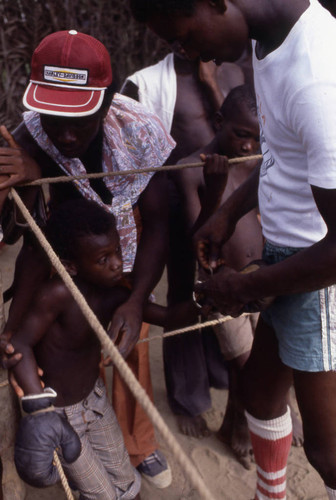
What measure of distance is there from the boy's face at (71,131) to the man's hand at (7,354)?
0.60 m

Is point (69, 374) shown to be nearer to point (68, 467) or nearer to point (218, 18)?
point (68, 467)

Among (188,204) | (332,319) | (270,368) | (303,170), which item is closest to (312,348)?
(332,319)

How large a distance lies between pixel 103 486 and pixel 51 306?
625 mm

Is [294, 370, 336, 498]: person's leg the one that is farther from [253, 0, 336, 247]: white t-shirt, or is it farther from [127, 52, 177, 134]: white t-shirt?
[127, 52, 177, 134]: white t-shirt

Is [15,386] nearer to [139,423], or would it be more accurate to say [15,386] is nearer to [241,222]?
[139,423]

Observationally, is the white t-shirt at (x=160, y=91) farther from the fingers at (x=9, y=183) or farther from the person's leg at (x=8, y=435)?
the person's leg at (x=8, y=435)

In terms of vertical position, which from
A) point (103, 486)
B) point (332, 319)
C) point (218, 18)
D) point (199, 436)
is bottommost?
point (199, 436)

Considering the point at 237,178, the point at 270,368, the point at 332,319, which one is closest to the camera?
the point at 332,319

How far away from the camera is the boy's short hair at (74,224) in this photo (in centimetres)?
163

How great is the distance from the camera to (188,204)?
7.32 feet

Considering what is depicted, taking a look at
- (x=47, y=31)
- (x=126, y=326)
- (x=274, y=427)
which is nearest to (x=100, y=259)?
(x=126, y=326)

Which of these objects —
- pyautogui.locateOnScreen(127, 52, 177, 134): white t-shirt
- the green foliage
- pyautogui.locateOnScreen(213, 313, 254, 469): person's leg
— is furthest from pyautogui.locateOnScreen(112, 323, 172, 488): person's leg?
the green foliage

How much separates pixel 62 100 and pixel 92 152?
25cm

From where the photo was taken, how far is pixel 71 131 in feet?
5.24
